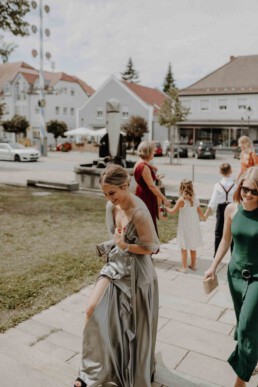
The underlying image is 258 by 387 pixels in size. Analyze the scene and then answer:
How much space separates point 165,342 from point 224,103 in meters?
47.4

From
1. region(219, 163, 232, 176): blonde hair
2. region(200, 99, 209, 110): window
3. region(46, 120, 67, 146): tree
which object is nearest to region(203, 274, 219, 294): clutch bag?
region(219, 163, 232, 176): blonde hair

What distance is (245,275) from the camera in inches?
127

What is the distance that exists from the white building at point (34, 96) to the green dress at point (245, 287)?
203ft

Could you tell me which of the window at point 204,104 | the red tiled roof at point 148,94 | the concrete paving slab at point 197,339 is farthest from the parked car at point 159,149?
the concrete paving slab at point 197,339

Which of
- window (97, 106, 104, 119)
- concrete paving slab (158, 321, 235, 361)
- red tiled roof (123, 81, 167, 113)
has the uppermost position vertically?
red tiled roof (123, 81, 167, 113)

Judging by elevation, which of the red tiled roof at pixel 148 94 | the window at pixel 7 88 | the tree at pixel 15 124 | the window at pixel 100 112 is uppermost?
the window at pixel 7 88

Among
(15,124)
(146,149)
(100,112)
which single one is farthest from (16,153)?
(146,149)

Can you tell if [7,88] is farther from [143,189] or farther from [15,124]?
[143,189]

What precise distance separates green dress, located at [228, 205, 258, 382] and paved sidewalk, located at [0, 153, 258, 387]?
0.52 metres

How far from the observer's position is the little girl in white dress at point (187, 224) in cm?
650

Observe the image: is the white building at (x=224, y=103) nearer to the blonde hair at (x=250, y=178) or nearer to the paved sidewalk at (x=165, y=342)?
the paved sidewalk at (x=165, y=342)

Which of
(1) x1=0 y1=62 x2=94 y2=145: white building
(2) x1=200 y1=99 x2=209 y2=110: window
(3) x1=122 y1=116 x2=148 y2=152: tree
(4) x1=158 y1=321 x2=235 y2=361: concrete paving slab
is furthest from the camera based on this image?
(1) x1=0 y1=62 x2=94 y2=145: white building

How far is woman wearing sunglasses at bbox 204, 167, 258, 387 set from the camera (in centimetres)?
311

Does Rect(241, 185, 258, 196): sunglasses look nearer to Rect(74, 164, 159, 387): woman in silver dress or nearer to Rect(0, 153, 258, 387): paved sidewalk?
Rect(74, 164, 159, 387): woman in silver dress
